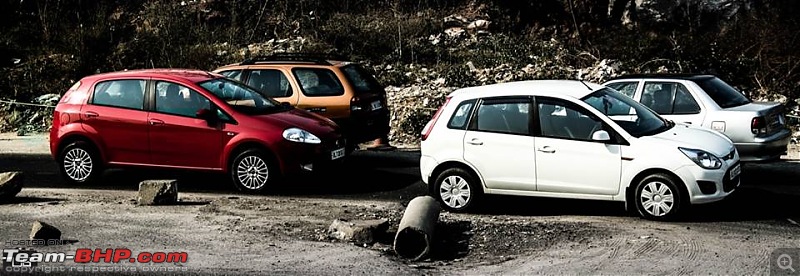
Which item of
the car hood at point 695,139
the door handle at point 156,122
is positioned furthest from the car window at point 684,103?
the door handle at point 156,122

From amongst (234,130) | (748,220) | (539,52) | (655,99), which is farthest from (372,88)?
(539,52)

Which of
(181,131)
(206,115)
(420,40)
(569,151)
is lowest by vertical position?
(569,151)

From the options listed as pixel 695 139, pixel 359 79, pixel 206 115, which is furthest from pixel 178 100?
pixel 695 139

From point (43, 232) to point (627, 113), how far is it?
21.4 ft

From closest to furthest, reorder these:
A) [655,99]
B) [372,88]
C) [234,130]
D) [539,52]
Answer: [234,130]
[655,99]
[372,88]
[539,52]

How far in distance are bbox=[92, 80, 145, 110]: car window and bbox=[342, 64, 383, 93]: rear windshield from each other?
3390mm

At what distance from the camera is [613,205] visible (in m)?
11.7

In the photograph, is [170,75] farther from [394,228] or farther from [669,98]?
[669,98]

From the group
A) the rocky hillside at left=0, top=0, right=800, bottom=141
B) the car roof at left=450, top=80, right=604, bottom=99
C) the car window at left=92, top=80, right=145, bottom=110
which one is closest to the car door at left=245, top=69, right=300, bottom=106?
the car window at left=92, top=80, right=145, bottom=110

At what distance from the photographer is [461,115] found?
11531mm

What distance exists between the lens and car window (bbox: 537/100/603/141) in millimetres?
10914

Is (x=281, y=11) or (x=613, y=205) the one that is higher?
(x=281, y=11)

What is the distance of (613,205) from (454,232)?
235 centimetres

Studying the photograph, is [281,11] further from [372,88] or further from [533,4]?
[372,88]
